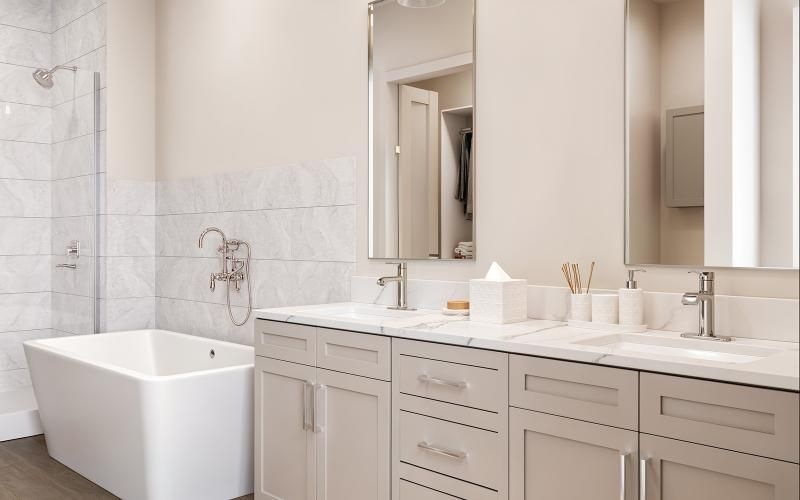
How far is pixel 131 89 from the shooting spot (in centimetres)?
455

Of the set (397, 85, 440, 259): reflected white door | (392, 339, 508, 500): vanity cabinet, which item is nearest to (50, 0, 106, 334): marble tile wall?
(397, 85, 440, 259): reflected white door

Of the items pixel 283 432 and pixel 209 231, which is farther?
pixel 209 231

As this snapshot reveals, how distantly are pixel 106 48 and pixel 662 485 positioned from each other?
4.15 m

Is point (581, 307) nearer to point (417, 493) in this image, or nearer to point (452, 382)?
point (452, 382)

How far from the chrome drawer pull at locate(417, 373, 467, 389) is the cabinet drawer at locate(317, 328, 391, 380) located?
0.16 m

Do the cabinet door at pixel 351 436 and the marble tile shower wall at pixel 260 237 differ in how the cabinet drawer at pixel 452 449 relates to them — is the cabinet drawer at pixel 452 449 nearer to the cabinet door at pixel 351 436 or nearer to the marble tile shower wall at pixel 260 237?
the cabinet door at pixel 351 436

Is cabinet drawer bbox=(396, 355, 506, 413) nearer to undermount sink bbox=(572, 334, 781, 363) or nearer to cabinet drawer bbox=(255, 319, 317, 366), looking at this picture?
undermount sink bbox=(572, 334, 781, 363)

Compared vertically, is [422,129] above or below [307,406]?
above

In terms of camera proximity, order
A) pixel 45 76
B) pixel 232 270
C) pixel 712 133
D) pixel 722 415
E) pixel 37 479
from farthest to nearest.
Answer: pixel 45 76
pixel 232 270
pixel 37 479
pixel 712 133
pixel 722 415

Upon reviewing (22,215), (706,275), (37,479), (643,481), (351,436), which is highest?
(22,215)

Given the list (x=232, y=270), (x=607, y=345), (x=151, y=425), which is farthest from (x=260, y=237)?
(x=607, y=345)

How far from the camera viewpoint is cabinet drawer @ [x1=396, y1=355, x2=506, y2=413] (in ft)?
6.47

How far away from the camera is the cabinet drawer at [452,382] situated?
1972 millimetres

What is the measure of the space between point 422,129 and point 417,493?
146cm
